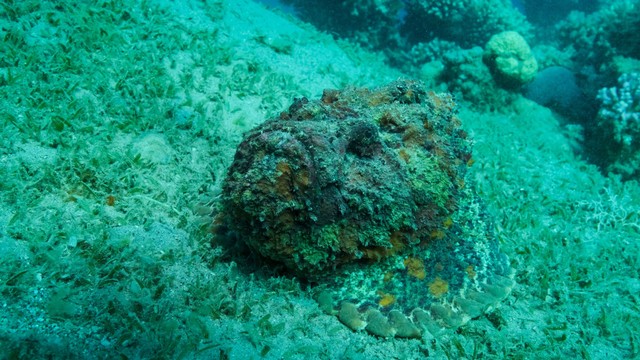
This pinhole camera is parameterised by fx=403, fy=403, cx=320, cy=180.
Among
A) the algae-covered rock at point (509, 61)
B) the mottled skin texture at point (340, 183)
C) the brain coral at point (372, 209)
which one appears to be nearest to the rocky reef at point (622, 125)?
the algae-covered rock at point (509, 61)

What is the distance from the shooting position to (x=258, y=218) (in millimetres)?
2779

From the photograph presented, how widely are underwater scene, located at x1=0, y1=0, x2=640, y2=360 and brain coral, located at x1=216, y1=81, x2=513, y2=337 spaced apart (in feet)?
0.06

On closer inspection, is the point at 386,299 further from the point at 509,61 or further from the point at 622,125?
the point at 509,61

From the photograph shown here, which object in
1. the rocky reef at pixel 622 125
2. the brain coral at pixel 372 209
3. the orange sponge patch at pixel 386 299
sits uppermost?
the rocky reef at pixel 622 125

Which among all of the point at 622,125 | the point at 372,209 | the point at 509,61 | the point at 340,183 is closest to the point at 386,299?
the point at 372,209

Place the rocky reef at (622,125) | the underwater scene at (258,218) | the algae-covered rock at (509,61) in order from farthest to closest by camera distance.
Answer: the algae-covered rock at (509,61) < the rocky reef at (622,125) < the underwater scene at (258,218)

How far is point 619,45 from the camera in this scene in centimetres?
997

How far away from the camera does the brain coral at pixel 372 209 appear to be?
2.75 meters

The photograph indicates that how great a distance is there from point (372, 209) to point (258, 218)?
33.3 inches

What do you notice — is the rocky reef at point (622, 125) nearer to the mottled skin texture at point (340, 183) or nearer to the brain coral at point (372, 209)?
the brain coral at point (372, 209)

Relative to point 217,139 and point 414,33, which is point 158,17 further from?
point 414,33

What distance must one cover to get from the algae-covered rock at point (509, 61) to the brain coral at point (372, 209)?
577cm

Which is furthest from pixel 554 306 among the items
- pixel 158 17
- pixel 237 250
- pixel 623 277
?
pixel 158 17

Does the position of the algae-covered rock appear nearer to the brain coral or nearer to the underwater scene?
the underwater scene
